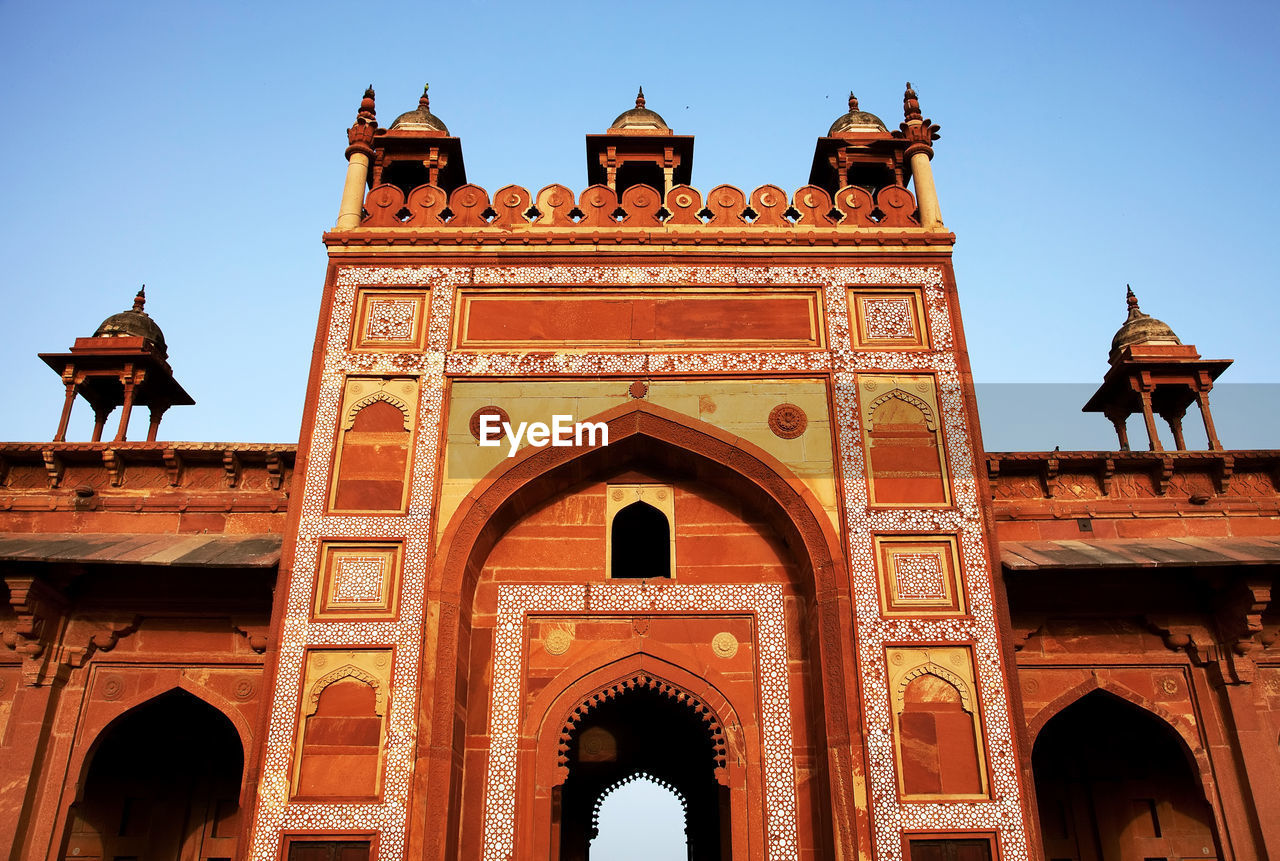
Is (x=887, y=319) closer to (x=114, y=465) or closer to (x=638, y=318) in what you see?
(x=638, y=318)

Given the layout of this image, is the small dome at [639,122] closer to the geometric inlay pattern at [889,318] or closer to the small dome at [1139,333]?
the geometric inlay pattern at [889,318]

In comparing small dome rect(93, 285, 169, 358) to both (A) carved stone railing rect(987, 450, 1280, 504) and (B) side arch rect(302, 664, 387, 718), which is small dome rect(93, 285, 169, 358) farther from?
(A) carved stone railing rect(987, 450, 1280, 504)

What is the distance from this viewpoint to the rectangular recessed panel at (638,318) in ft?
33.8

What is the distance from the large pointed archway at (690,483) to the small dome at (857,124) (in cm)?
466

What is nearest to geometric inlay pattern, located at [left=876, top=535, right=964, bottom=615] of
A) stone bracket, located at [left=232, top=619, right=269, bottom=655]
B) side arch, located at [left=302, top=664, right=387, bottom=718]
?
side arch, located at [left=302, top=664, right=387, bottom=718]

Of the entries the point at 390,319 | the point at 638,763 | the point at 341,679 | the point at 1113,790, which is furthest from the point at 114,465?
the point at 1113,790

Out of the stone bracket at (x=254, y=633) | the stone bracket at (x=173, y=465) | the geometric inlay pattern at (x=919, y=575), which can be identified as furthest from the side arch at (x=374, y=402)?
the geometric inlay pattern at (x=919, y=575)

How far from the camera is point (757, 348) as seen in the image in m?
10.2

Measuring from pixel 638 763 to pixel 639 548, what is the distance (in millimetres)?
2441

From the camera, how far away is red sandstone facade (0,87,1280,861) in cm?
863

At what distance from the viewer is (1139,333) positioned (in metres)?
13.4

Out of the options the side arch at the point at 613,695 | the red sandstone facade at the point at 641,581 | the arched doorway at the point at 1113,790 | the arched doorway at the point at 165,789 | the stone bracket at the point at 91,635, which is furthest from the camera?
→ the arched doorway at the point at 165,789

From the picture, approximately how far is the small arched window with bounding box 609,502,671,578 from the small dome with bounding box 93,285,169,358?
6672 mm

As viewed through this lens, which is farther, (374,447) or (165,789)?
(165,789)
